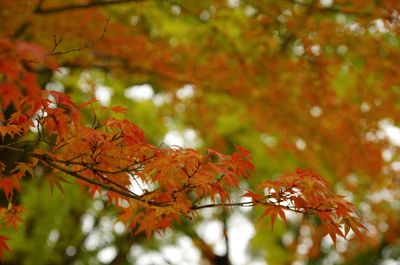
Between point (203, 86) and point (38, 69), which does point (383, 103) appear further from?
point (38, 69)

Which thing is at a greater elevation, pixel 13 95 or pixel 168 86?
pixel 13 95

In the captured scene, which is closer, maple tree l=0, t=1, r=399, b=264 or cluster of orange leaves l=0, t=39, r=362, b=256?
cluster of orange leaves l=0, t=39, r=362, b=256

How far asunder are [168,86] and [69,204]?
89.5 inches

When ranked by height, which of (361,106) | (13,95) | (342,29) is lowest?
(361,106)

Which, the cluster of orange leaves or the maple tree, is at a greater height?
the cluster of orange leaves

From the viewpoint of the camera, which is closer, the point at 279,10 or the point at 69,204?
the point at 279,10

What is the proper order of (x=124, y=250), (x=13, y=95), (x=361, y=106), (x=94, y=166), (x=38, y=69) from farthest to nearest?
1. (x=124, y=250)
2. (x=361, y=106)
3. (x=38, y=69)
4. (x=94, y=166)
5. (x=13, y=95)

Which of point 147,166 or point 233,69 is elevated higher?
point 147,166

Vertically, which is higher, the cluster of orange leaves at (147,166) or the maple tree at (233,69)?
the cluster of orange leaves at (147,166)

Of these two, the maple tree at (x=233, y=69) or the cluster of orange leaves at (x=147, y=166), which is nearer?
the cluster of orange leaves at (x=147, y=166)

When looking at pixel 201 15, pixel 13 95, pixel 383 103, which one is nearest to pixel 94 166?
pixel 13 95

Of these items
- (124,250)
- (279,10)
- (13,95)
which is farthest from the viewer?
(124,250)

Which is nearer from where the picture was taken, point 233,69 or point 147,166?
point 147,166

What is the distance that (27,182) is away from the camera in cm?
642
